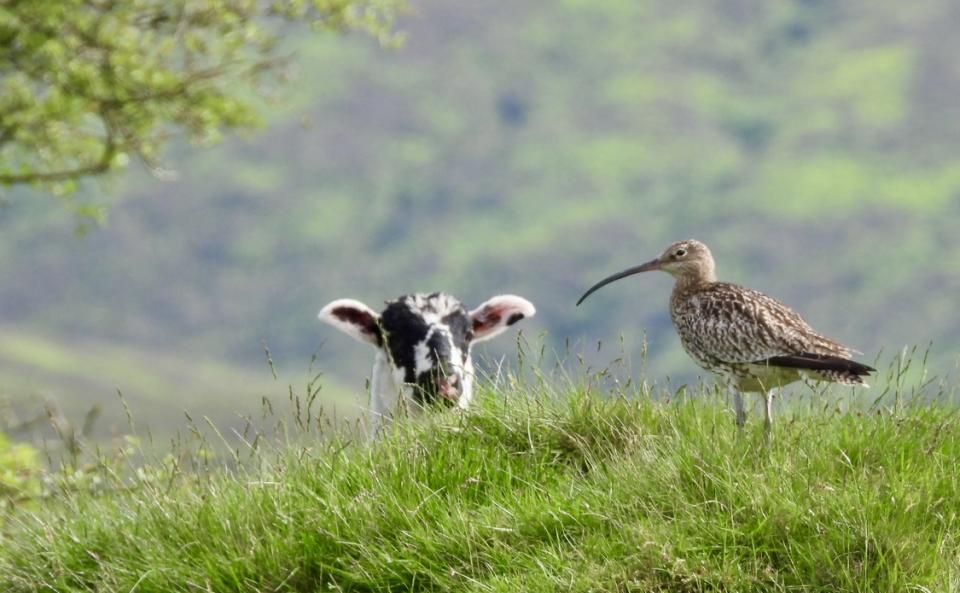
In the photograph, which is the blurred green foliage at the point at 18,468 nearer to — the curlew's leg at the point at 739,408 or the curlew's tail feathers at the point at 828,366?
the curlew's leg at the point at 739,408

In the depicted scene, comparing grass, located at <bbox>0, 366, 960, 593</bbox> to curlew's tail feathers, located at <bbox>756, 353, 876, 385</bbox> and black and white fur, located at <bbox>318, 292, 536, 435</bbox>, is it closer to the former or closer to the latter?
→ curlew's tail feathers, located at <bbox>756, 353, 876, 385</bbox>

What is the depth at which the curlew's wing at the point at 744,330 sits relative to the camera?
378 inches

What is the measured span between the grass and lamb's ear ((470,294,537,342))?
Result: 298cm

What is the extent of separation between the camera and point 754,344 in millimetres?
9750

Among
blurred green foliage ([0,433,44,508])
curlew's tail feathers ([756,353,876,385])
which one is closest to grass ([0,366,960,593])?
curlew's tail feathers ([756,353,876,385])

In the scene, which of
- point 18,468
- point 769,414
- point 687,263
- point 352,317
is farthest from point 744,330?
point 18,468

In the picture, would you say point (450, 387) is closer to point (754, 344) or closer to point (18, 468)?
point (754, 344)

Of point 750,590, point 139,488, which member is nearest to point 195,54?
point 139,488

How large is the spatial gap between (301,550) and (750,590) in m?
2.77

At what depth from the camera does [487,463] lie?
881 cm

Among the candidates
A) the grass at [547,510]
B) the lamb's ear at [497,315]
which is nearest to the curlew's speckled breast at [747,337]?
the grass at [547,510]

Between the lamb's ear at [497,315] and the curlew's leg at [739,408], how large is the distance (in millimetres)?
3296

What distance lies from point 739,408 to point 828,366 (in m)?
0.70

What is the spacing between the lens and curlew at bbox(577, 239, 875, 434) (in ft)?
30.7
